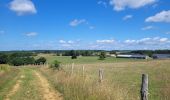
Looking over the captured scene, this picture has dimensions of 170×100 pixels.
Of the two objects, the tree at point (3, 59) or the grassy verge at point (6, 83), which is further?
the tree at point (3, 59)

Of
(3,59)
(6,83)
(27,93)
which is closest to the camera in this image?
(27,93)

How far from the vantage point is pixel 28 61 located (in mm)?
127875

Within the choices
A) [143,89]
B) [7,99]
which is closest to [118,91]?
[143,89]

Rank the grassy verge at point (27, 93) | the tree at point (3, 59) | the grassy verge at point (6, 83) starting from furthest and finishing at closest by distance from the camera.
A: the tree at point (3, 59) < the grassy verge at point (6, 83) < the grassy verge at point (27, 93)

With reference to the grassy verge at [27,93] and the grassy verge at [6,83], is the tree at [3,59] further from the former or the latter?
the grassy verge at [27,93]

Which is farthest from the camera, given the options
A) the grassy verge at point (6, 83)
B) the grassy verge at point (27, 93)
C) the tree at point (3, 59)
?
the tree at point (3, 59)

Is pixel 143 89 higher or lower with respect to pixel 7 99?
higher

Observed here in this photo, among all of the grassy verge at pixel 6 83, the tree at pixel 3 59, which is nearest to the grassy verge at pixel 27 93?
the grassy verge at pixel 6 83

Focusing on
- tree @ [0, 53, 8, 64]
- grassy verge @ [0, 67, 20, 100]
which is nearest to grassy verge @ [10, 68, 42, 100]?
grassy verge @ [0, 67, 20, 100]

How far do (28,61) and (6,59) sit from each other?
28.5ft

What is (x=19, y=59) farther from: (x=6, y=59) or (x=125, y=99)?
(x=125, y=99)

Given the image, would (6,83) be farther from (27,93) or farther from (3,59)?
(3,59)

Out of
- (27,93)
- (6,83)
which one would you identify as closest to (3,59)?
(6,83)

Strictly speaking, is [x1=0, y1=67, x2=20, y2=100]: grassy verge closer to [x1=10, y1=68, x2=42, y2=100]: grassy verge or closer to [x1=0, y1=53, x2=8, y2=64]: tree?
[x1=10, y1=68, x2=42, y2=100]: grassy verge
